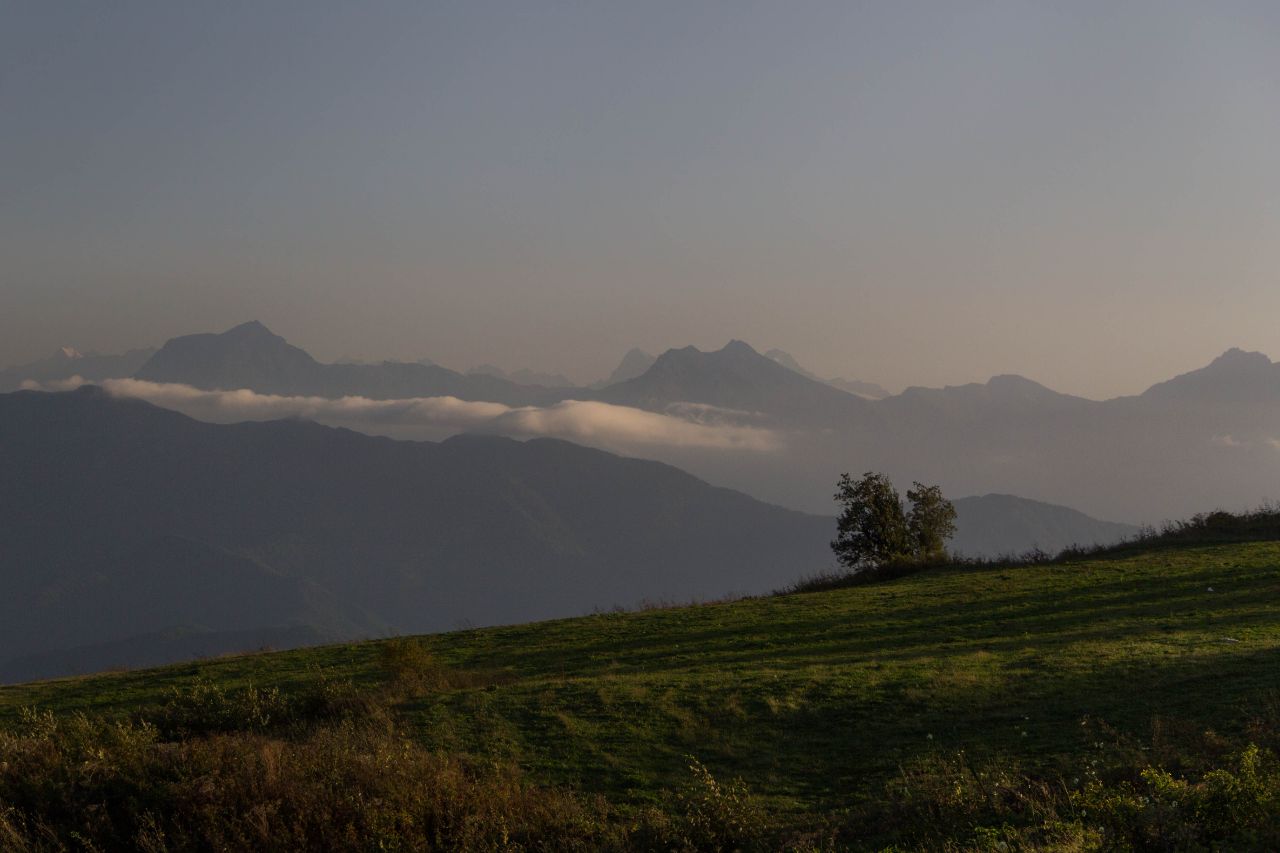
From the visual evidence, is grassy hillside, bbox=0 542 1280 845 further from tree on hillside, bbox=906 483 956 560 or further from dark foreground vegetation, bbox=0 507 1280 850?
tree on hillside, bbox=906 483 956 560

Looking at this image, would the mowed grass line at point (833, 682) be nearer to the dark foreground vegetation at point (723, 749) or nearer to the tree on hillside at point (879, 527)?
the dark foreground vegetation at point (723, 749)

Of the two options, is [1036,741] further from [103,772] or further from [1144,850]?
[103,772]

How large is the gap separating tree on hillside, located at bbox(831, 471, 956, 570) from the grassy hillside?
69.4ft

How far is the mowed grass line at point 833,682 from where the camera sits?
17.5 m

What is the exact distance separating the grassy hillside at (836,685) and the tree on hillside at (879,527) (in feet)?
69.4

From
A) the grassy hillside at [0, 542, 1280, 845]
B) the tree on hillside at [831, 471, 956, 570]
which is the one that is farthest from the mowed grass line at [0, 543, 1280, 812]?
the tree on hillside at [831, 471, 956, 570]

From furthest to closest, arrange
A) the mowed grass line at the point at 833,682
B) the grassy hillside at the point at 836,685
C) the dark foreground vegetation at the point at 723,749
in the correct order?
the mowed grass line at the point at 833,682
the grassy hillside at the point at 836,685
the dark foreground vegetation at the point at 723,749

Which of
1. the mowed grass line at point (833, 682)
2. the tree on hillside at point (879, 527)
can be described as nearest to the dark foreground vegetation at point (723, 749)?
the mowed grass line at point (833, 682)

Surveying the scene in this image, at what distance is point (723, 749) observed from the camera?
60.5 feet

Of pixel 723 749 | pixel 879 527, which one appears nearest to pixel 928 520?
pixel 879 527

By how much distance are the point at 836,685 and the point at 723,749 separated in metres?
4.18

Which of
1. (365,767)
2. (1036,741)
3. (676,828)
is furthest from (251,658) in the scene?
(1036,741)

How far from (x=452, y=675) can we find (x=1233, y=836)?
64.7 feet

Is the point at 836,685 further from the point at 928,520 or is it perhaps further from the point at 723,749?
the point at 928,520
